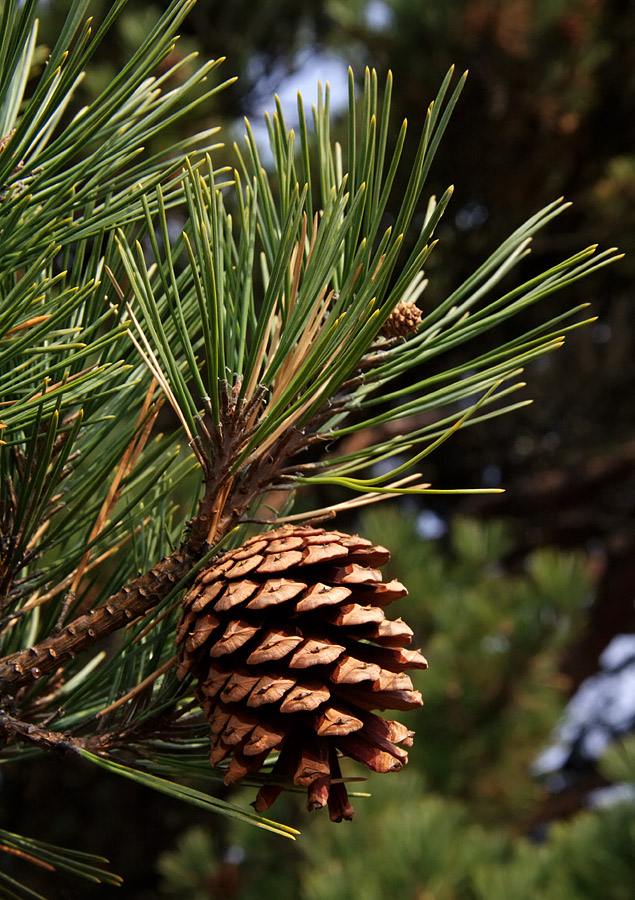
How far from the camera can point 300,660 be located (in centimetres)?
25

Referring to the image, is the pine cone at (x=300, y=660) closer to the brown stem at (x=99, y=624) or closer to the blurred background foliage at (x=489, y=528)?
the brown stem at (x=99, y=624)

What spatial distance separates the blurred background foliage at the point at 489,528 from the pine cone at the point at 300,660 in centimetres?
96

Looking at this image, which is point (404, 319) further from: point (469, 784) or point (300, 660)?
point (469, 784)

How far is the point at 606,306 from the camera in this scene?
213 cm

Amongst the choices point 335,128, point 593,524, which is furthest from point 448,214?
point 593,524

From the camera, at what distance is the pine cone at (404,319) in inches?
12.2

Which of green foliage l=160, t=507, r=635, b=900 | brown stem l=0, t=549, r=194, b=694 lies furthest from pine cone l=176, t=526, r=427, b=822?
green foliage l=160, t=507, r=635, b=900

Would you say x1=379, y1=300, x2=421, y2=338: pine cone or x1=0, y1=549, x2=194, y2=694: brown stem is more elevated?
x1=379, y1=300, x2=421, y2=338: pine cone

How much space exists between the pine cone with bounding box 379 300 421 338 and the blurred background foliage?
3.25 feet

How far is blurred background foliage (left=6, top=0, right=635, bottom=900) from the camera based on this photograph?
4.16 feet

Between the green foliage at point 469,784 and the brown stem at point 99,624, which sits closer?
the brown stem at point 99,624

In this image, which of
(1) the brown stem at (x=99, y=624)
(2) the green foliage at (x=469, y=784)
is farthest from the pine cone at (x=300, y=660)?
(2) the green foliage at (x=469, y=784)

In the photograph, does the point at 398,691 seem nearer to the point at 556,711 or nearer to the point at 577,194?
the point at 556,711

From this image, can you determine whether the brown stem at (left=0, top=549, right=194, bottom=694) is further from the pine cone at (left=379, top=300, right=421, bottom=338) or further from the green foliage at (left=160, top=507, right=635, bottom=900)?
the green foliage at (left=160, top=507, right=635, bottom=900)
